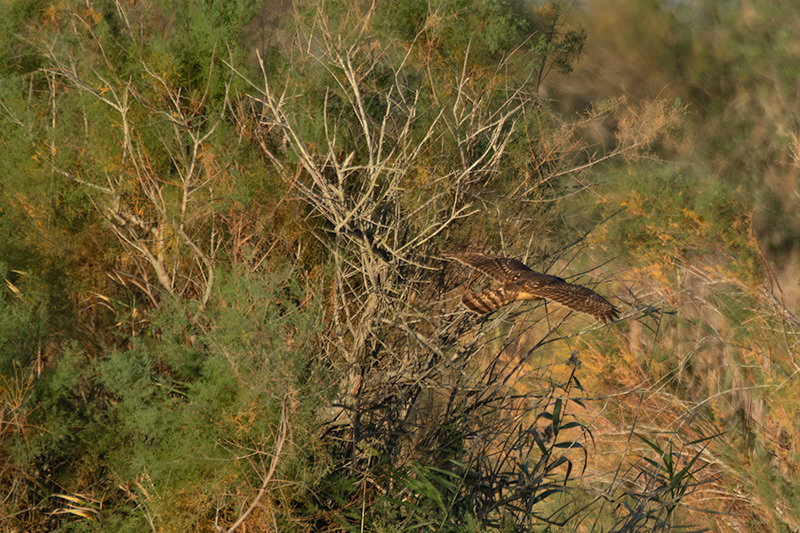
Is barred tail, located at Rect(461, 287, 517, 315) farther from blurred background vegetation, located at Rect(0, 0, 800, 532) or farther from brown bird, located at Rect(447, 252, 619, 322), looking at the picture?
blurred background vegetation, located at Rect(0, 0, 800, 532)

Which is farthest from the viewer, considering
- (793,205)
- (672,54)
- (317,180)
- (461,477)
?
(672,54)

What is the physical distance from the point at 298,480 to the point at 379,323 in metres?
0.76

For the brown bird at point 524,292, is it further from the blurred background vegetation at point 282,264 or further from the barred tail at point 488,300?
the blurred background vegetation at point 282,264

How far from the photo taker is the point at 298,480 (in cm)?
356

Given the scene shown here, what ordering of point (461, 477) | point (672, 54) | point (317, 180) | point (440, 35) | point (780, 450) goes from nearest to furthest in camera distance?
point (317, 180), point (461, 477), point (440, 35), point (780, 450), point (672, 54)

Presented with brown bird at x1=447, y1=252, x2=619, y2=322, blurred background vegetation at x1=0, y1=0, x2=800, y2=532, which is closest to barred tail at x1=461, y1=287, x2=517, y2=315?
brown bird at x1=447, y1=252, x2=619, y2=322

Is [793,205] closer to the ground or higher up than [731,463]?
higher up

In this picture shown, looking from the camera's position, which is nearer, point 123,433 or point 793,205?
point 123,433

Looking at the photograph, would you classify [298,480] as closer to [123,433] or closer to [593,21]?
[123,433]

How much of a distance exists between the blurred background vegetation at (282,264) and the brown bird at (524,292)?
0.22 m

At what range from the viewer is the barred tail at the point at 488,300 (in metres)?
3.38

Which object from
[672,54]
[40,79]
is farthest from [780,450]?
[40,79]

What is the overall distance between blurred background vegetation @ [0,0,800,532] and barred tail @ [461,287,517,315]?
269 millimetres

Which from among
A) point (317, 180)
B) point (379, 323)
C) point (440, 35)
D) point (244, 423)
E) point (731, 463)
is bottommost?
point (731, 463)
